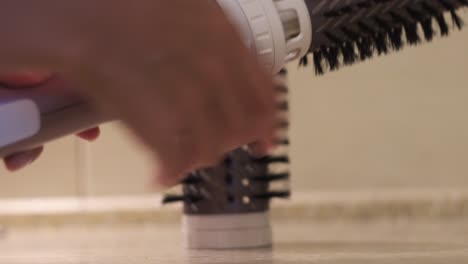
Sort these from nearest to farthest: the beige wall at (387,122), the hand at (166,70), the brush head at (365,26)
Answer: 1. the hand at (166,70)
2. the brush head at (365,26)
3. the beige wall at (387,122)

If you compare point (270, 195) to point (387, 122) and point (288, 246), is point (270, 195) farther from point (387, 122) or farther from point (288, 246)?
point (387, 122)

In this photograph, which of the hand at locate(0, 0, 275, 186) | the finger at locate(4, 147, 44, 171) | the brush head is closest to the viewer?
the hand at locate(0, 0, 275, 186)

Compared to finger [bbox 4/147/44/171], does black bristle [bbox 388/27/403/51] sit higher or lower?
higher

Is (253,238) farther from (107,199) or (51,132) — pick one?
(107,199)

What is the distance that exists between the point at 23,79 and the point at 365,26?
8.6 inches

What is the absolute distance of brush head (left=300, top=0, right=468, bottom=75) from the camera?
419mm

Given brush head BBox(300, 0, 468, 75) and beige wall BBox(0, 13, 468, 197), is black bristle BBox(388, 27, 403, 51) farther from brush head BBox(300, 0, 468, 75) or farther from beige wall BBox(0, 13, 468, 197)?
beige wall BBox(0, 13, 468, 197)

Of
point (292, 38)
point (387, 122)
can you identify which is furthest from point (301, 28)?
point (387, 122)

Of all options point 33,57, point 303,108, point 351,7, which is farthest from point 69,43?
point 303,108

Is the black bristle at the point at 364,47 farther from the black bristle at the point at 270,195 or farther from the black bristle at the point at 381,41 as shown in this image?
the black bristle at the point at 270,195

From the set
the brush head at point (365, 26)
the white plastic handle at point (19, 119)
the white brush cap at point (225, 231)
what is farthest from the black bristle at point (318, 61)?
the white plastic handle at point (19, 119)

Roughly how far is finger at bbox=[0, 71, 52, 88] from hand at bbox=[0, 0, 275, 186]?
0.07m

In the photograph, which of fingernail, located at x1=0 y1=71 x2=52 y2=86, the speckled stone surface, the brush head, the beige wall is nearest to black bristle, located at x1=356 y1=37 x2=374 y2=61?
the brush head

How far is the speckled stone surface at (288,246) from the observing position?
45 centimetres
